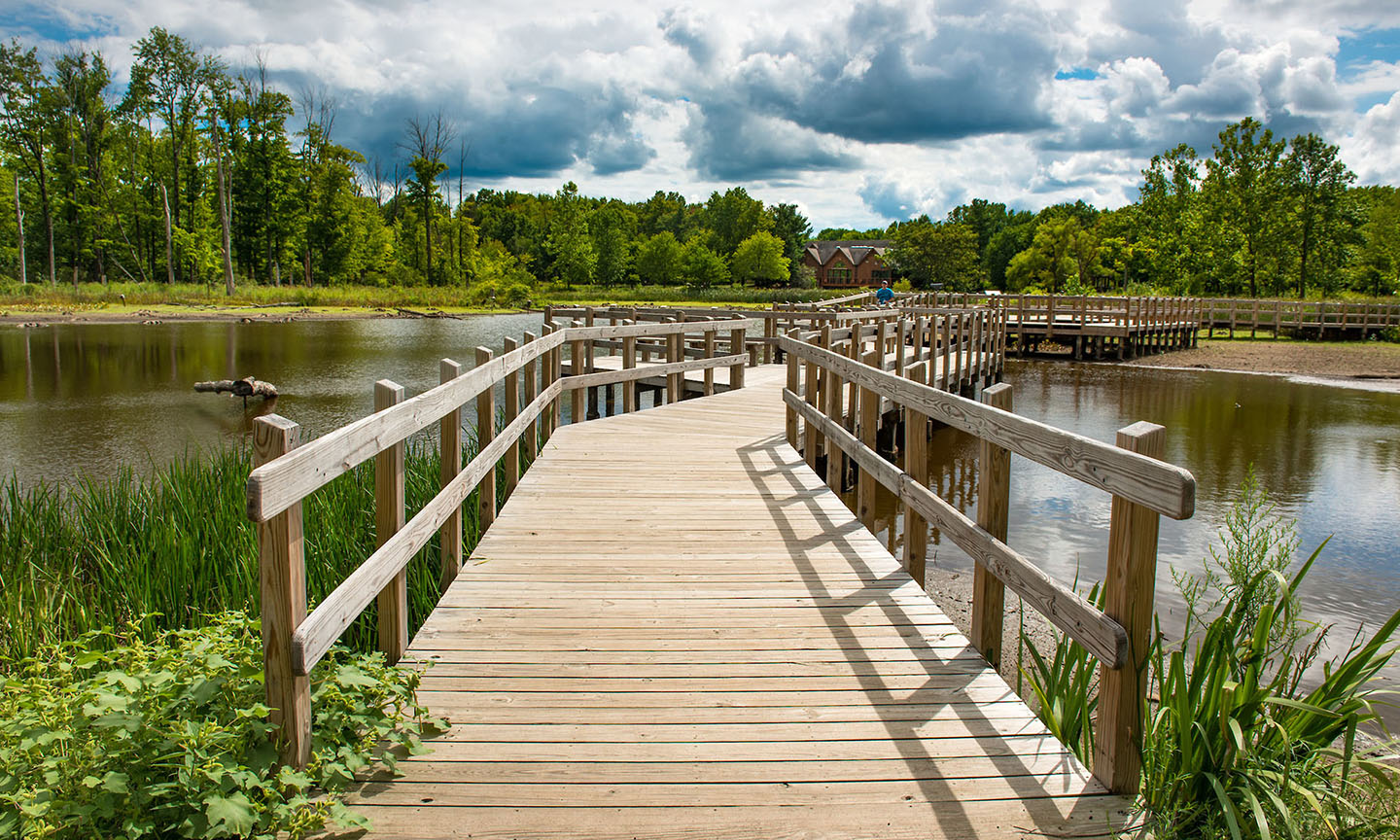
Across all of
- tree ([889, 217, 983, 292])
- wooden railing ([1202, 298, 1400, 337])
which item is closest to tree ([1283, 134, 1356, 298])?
wooden railing ([1202, 298, 1400, 337])

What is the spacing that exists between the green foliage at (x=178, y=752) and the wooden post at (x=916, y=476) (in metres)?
2.94

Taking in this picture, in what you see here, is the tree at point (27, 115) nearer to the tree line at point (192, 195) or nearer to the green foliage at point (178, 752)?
the tree line at point (192, 195)

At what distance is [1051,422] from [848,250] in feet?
297

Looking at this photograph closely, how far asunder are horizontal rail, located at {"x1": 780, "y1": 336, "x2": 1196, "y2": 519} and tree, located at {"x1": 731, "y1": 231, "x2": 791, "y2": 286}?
89.7 metres

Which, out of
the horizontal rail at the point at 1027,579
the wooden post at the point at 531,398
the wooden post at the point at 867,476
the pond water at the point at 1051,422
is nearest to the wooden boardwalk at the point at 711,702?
the horizontal rail at the point at 1027,579

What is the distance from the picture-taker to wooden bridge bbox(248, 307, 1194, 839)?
2711mm

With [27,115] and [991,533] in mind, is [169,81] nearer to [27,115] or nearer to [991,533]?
[27,115]

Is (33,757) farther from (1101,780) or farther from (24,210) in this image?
(24,210)

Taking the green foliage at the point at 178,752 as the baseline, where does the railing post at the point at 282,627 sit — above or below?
above

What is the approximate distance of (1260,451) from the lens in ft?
49.9

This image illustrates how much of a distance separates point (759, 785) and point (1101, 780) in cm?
108

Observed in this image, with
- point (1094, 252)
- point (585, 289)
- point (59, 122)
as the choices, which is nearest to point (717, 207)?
point (585, 289)

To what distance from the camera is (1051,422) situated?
1795 centimetres

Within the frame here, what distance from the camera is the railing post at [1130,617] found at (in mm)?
2785
